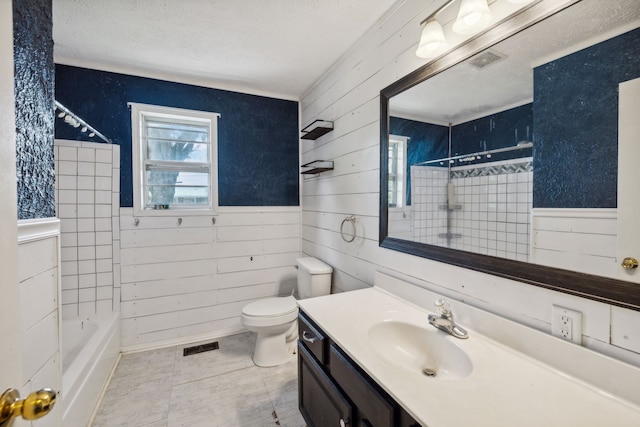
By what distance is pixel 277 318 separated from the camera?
2084mm

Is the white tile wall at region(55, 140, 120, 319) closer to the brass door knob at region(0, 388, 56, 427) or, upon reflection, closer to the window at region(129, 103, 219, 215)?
the window at region(129, 103, 219, 215)

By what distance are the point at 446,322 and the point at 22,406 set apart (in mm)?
1214

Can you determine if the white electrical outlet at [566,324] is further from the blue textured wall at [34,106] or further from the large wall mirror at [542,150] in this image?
the blue textured wall at [34,106]

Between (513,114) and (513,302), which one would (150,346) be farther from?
(513,114)

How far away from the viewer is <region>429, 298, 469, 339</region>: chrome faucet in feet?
3.48

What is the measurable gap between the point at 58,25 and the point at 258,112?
150cm

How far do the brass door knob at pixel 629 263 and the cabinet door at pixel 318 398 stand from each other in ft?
3.17

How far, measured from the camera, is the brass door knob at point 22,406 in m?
0.46

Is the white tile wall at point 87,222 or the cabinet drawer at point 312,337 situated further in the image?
the white tile wall at point 87,222

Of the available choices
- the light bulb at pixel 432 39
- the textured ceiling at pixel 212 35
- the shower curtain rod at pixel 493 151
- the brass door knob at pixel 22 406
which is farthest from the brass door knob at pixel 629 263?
the textured ceiling at pixel 212 35

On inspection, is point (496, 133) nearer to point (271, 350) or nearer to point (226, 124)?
point (271, 350)

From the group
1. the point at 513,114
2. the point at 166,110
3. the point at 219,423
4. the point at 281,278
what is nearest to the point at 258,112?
the point at 166,110

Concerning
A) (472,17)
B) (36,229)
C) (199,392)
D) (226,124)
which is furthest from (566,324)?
(226,124)

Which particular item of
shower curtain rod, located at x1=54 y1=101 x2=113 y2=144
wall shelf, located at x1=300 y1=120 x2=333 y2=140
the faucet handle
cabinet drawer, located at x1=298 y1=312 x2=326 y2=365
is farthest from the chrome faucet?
shower curtain rod, located at x1=54 y1=101 x2=113 y2=144
